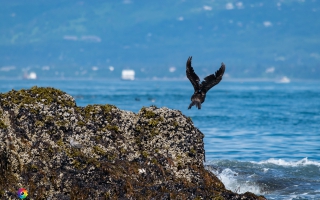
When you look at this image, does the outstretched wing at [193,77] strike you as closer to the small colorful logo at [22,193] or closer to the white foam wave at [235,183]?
the white foam wave at [235,183]

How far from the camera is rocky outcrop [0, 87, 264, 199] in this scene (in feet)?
36.0

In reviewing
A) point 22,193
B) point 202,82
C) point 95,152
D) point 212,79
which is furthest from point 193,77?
point 22,193

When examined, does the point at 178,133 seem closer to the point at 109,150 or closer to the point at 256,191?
the point at 109,150

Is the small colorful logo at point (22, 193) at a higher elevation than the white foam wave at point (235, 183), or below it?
below

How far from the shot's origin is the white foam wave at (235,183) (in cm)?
1593

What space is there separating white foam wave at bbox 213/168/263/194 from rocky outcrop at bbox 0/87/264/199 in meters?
3.73

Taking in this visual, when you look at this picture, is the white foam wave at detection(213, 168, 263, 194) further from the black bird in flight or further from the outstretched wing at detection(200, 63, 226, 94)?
the outstretched wing at detection(200, 63, 226, 94)

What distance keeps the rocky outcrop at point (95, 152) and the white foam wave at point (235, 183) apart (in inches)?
147

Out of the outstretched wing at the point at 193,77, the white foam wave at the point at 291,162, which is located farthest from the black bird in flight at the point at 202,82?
the white foam wave at the point at 291,162

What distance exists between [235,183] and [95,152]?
236 inches

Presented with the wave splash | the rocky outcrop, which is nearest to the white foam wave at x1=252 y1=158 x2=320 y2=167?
the wave splash

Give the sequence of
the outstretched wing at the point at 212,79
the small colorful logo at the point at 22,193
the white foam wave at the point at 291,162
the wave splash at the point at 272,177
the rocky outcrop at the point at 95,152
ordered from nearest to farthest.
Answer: the small colorful logo at the point at 22,193 → the rocky outcrop at the point at 95,152 → the outstretched wing at the point at 212,79 → the wave splash at the point at 272,177 → the white foam wave at the point at 291,162

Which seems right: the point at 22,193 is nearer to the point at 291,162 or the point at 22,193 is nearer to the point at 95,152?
the point at 95,152

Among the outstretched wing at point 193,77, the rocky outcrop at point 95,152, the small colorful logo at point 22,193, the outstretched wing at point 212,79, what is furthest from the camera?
the outstretched wing at point 193,77
